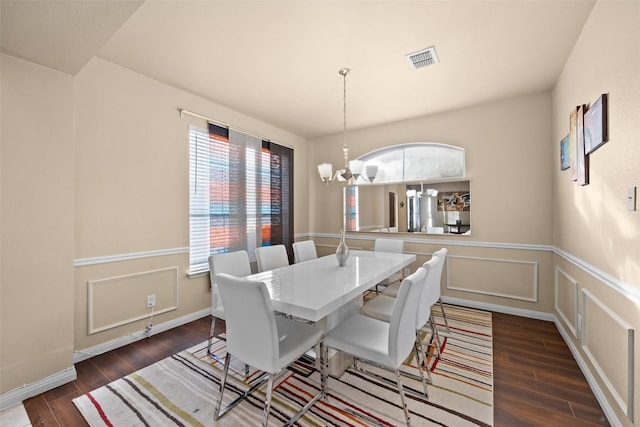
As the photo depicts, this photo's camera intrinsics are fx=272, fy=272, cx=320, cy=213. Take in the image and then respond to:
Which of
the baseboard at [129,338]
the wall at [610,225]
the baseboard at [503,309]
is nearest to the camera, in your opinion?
the wall at [610,225]

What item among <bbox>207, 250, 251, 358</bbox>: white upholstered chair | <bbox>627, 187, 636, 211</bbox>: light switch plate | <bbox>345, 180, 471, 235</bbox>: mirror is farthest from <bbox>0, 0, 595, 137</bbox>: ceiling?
<bbox>207, 250, 251, 358</bbox>: white upholstered chair

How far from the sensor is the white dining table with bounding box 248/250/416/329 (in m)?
1.52

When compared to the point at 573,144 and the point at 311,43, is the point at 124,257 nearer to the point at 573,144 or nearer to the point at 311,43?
the point at 311,43

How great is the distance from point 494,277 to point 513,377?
1.60m

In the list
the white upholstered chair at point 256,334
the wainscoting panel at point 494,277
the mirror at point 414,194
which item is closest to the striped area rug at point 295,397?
the white upholstered chair at point 256,334

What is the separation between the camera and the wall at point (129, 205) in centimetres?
234

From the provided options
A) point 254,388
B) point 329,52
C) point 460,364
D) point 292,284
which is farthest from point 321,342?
point 329,52

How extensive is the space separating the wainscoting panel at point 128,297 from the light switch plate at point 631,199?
11.8 ft

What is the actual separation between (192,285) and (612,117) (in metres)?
3.82

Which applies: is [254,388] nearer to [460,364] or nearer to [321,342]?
[321,342]

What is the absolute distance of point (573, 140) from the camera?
7.41 feet

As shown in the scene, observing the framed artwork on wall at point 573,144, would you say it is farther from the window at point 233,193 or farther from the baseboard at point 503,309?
the window at point 233,193

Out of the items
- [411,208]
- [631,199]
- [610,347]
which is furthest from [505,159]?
[610,347]

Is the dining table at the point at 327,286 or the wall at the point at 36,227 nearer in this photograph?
the dining table at the point at 327,286
